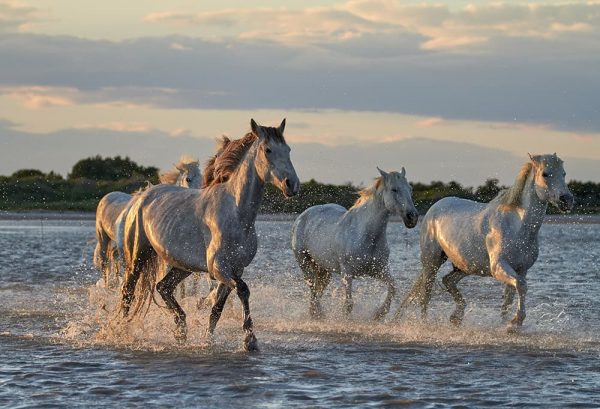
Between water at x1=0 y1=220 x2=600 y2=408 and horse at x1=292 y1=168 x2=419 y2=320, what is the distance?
435 millimetres

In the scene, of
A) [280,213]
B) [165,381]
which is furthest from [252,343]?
[280,213]

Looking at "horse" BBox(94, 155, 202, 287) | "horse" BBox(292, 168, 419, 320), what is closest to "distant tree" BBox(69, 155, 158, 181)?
"horse" BBox(94, 155, 202, 287)

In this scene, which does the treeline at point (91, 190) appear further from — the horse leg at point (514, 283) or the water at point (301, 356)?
the horse leg at point (514, 283)

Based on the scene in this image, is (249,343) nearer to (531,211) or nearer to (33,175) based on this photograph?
(531,211)

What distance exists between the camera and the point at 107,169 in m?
59.5

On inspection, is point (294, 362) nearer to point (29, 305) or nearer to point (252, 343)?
point (252, 343)

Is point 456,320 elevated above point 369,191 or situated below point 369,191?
below

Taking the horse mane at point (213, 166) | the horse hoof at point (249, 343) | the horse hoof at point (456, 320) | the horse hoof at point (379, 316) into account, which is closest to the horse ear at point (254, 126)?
the horse mane at point (213, 166)

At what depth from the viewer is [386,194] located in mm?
13164

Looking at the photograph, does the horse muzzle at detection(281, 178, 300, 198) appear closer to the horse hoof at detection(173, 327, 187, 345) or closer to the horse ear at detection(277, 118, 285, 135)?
the horse ear at detection(277, 118, 285, 135)

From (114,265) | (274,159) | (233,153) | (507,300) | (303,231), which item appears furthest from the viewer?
(114,265)

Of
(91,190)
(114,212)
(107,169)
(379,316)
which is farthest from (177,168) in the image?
(107,169)

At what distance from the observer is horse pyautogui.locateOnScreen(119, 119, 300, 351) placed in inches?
400

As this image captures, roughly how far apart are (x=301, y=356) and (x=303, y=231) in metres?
4.65
